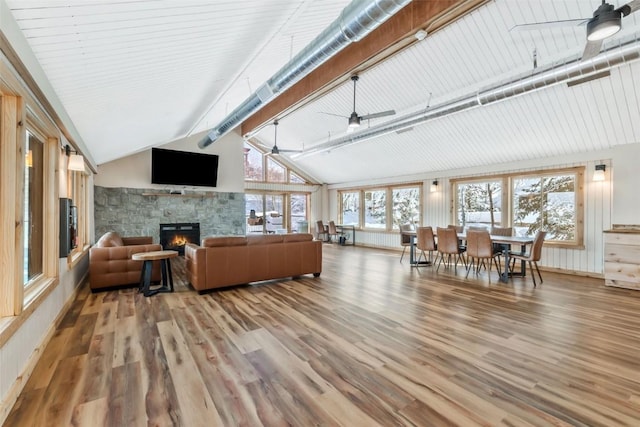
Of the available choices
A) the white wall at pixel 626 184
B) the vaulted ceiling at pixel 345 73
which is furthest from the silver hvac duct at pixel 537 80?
the white wall at pixel 626 184

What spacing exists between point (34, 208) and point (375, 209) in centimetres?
903

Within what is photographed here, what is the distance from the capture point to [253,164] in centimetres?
1069

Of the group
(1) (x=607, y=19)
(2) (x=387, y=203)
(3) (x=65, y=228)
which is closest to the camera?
(1) (x=607, y=19)

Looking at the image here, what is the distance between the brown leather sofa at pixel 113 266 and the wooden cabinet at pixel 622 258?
7.29 m

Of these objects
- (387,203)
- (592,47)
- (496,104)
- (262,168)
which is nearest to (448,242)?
(496,104)

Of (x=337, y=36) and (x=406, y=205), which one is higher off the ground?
(x=337, y=36)

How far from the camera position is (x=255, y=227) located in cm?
1089

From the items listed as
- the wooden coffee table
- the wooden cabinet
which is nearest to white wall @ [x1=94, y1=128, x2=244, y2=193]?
the wooden coffee table

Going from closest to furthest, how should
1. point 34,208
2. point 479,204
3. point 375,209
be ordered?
point 34,208 < point 479,204 < point 375,209

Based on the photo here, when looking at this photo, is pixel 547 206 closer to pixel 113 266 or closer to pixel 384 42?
pixel 384 42

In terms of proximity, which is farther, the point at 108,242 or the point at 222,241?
the point at 108,242

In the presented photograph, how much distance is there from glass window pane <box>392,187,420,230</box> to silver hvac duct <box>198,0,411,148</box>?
6129 millimetres

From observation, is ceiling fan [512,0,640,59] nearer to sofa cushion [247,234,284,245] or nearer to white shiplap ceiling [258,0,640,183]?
white shiplap ceiling [258,0,640,183]

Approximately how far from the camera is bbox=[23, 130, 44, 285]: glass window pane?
8.66 feet
